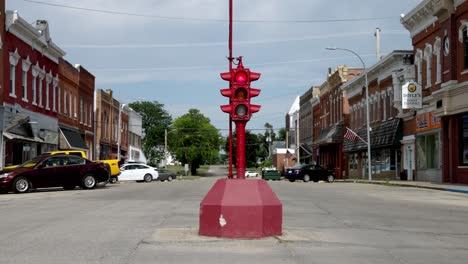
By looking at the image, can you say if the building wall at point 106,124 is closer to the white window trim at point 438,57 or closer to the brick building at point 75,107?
the brick building at point 75,107

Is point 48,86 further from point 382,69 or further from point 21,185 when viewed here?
point 382,69

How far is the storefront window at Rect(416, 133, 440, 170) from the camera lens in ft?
126

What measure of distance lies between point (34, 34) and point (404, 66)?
974 inches

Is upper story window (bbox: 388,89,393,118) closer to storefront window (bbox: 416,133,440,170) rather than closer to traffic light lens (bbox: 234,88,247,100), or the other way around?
storefront window (bbox: 416,133,440,170)

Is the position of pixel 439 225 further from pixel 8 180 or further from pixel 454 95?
pixel 454 95

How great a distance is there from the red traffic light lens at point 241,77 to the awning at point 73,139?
36.9 meters

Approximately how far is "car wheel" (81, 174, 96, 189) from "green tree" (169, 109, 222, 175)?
70.8 metres

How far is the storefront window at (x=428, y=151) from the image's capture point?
3838 centimetres

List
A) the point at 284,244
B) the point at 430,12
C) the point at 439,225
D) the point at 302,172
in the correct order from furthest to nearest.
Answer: the point at 302,172
the point at 430,12
the point at 439,225
the point at 284,244

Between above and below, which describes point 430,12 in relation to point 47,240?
above

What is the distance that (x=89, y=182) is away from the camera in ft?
98.1

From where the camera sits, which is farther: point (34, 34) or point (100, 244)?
point (34, 34)

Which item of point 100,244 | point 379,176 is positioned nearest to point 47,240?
point 100,244

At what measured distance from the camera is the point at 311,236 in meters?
11.3
